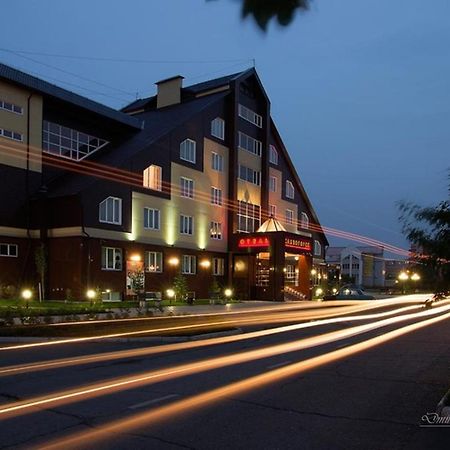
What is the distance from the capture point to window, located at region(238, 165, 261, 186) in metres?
51.7

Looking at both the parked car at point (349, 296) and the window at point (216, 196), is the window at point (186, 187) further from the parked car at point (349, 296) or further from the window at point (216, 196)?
the parked car at point (349, 296)

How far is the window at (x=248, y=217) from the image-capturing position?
5090 cm

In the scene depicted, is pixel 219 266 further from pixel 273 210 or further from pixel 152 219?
pixel 273 210

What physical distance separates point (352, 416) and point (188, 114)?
1582 inches

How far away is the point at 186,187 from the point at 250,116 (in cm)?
1174

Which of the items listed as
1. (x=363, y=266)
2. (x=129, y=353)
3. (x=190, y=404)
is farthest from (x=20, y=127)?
(x=363, y=266)

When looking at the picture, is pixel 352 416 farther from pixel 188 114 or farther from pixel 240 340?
pixel 188 114

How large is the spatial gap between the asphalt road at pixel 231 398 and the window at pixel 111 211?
21925 millimetres

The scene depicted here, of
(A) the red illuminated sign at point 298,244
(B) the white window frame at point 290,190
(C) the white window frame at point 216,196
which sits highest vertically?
(B) the white window frame at point 290,190

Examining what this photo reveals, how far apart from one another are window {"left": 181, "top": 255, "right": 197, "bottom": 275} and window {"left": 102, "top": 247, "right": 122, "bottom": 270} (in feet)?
23.0

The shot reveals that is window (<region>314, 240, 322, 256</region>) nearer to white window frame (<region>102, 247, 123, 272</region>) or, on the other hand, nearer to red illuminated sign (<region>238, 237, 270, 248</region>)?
red illuminated sign (<region>238, 237, 270, 248</region>)

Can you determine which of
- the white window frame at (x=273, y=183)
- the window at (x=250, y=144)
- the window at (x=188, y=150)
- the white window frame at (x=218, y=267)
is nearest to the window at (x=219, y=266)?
the white window frame at (x=218, y=267)

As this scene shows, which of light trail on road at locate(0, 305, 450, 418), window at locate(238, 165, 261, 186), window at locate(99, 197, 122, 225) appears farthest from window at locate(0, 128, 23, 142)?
light trail on road at locate(0, 305, 450, 418)

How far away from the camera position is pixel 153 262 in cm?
4072
